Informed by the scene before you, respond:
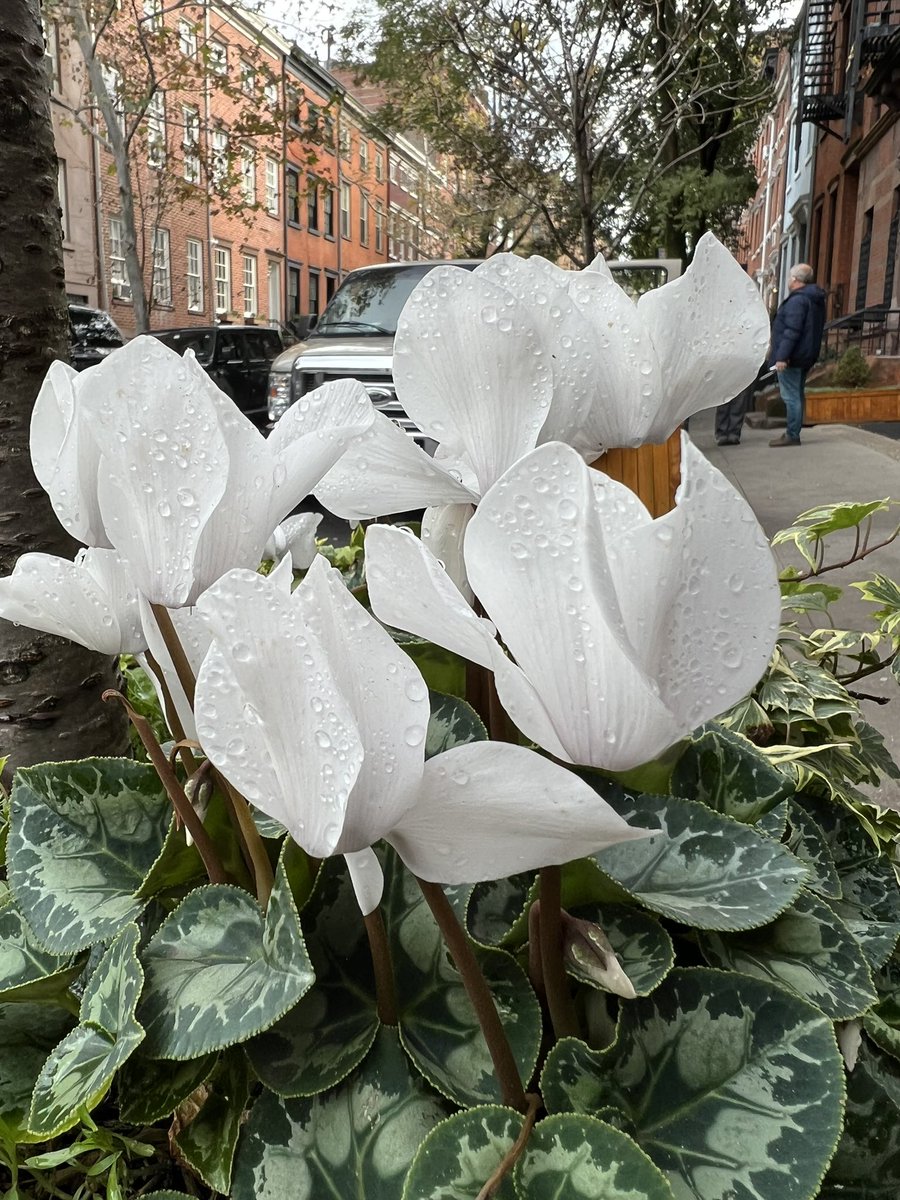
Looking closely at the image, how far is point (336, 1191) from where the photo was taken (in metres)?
0.64

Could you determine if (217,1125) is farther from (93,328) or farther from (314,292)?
(314,292)

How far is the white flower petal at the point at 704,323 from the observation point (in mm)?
758

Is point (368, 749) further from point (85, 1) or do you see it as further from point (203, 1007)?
point (85, 1)

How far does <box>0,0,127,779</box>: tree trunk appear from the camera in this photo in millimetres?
1479

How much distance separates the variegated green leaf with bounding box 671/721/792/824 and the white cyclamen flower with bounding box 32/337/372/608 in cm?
47

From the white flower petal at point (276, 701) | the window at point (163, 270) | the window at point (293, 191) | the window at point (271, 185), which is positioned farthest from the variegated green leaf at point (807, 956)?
the window at point (293, 191)

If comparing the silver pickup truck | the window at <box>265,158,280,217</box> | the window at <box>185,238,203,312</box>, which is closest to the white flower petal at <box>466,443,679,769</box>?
the silver pickup truck

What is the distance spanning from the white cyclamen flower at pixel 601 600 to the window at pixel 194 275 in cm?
2892

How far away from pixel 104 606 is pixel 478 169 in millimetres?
16704

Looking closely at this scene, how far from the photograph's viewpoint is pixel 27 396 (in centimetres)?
152

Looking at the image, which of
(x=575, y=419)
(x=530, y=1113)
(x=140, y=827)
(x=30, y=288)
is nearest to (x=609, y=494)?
(x=575, y=419)

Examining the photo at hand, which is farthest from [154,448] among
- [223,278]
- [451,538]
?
[223,278]

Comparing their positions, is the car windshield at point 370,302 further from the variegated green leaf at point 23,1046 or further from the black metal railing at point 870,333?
the black metal railing at point 870,333

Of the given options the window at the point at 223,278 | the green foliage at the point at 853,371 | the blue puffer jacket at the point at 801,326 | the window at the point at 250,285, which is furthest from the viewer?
the window at the point at 250,285
